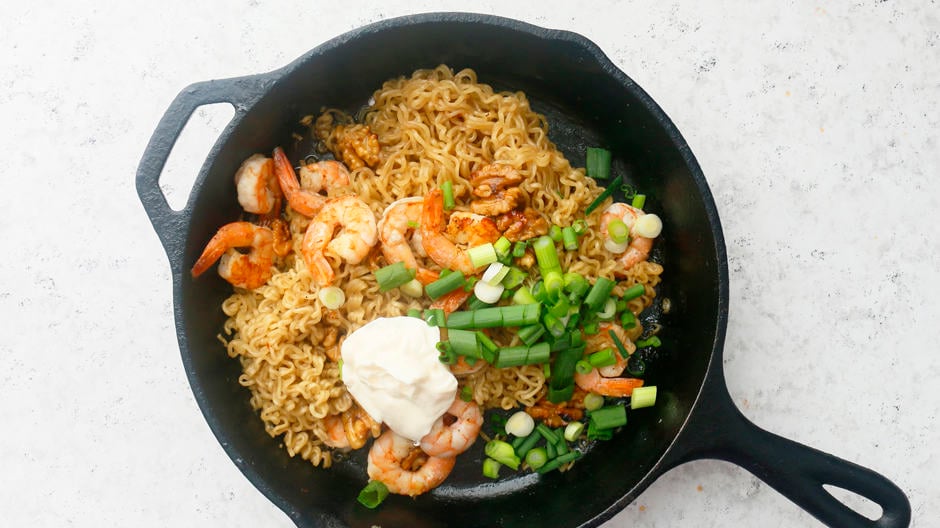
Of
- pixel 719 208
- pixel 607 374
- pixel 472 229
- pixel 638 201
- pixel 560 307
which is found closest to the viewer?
pixel 560 307

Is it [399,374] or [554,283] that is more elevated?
[554,283]

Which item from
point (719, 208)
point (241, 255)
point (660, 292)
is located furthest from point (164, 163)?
point (719, 208)

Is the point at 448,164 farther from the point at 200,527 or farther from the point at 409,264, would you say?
the point at 200,527

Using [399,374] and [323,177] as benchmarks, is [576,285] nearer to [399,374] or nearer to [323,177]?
[399,374]

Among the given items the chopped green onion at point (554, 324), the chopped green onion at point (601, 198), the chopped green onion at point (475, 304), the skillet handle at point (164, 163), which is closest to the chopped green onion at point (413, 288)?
the chopped green onion at point (475, 304)

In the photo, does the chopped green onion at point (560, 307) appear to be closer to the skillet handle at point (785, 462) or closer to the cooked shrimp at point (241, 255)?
the skillet handle at point (785, 462)

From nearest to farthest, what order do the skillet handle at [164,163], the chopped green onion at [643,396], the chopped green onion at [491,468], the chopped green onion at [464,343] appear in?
the skillet handle at [164,163]
the chopped green onion at [464,343]
the chopped green onion at [643,396]
the chopped green onion at [491,468]

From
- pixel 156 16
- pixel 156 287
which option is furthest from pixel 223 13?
pixel 156 287

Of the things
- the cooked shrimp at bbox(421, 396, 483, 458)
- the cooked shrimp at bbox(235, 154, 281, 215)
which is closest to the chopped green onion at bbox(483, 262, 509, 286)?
the cooked shrimp at bbox(421, 396, 483, 458)
